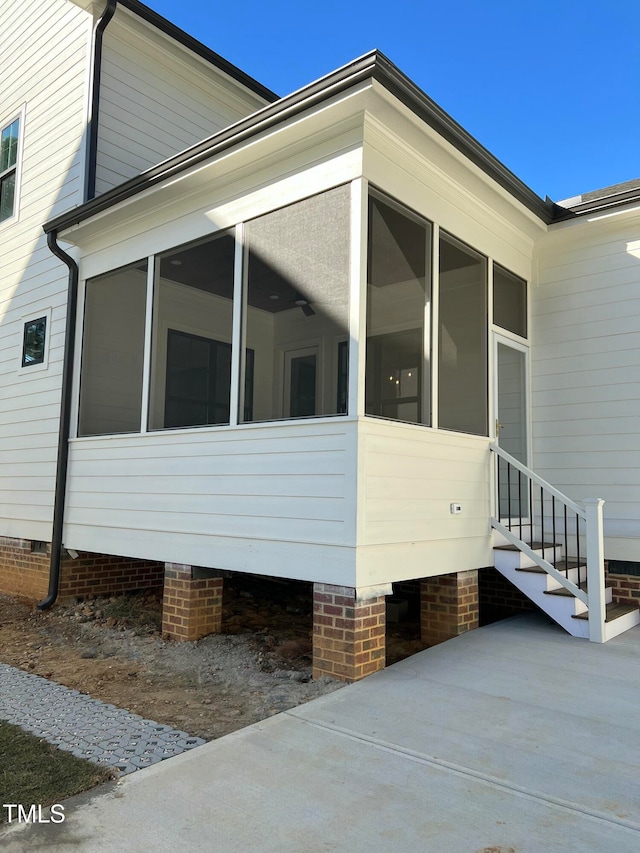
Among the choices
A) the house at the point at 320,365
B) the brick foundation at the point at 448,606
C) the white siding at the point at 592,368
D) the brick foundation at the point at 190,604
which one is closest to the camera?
the house at the point at 320,365

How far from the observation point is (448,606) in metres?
5.20

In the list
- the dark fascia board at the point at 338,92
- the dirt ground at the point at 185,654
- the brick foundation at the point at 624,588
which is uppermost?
the dark fascia board at the point at 338,92

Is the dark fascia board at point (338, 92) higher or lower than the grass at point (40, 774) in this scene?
higher

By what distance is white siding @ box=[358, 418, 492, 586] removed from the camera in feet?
14.0

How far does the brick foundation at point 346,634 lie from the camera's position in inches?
164

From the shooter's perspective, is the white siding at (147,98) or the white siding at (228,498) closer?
the white siding at (228,498)

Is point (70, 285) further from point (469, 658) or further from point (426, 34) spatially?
point (426, 34)

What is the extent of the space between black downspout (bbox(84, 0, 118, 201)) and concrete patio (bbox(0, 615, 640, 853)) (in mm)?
5833

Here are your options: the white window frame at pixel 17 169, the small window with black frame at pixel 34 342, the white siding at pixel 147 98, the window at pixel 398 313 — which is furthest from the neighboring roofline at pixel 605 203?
the white window frame at pixel 17 169

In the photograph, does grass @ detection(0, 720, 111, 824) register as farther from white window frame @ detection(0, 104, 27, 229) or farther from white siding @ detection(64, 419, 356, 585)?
white window frame @ detection(0, 104, 27, 229)

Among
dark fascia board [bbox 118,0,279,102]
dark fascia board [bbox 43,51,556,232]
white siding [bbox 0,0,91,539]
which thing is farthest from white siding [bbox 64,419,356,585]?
dark fascia board [bbox 118,0,279,102]

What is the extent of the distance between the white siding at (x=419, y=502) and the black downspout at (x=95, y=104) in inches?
183

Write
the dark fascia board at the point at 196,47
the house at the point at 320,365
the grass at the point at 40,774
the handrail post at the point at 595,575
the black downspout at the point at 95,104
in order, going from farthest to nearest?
the dark fascia board at the point at 196,47 < the black downspout at the point at 95,104 < the handrail post at the point at 595,575 < the house at the point at 320,365 < the grass at the point at 40,774

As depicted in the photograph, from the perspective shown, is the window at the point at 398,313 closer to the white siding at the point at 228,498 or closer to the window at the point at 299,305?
the window at the point at 299,305
